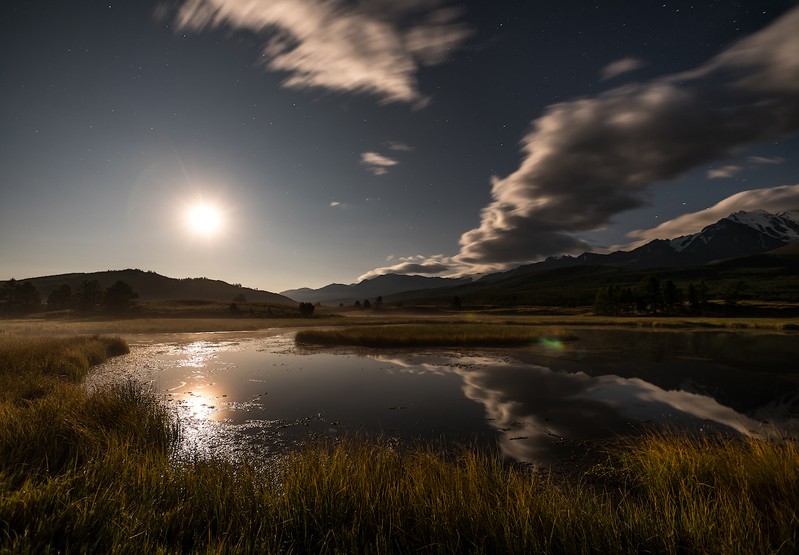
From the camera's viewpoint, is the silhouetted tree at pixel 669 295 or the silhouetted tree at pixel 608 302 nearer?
the silhouetted tree at pixel 669 295

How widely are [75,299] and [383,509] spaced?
159833 mm

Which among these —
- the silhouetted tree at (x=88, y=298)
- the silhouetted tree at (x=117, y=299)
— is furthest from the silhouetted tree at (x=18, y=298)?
the silhouetted tree at (x=117, y=299)

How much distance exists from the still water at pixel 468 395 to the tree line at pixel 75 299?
3851 inches

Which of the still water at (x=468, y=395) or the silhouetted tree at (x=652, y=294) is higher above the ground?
the silhouetted tree at (x=652, y=294)

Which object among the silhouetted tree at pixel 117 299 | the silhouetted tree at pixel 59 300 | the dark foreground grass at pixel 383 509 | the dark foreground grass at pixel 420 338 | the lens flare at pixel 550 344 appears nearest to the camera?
the dark foreground grass at pixel 383 509

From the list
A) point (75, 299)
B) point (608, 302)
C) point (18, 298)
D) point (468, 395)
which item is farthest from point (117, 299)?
point (608, 302)

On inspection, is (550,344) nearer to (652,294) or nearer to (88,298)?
(652,294)

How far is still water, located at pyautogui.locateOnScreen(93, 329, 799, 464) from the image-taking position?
14164 millimetres

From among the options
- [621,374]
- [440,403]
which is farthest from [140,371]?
[621,374]

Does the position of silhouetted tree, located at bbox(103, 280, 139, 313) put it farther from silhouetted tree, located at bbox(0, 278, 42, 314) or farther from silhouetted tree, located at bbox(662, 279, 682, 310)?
silhouetted tree, located at bbox(662, 279, 682, 310)

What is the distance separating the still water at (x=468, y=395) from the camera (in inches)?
558

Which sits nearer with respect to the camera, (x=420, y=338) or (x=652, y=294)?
(x=420, y=338)

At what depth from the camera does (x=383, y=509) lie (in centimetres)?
686

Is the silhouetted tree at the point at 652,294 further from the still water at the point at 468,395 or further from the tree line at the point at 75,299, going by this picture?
the tree line at the point at 75,299
